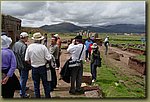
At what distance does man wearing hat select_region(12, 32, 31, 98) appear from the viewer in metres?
4.43

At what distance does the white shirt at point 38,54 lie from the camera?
4289mm

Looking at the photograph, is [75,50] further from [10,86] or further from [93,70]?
[10,86]

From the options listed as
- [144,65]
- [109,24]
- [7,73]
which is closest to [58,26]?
[109,24]

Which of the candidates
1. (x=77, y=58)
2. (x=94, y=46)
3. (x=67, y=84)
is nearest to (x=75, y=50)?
(x=77, y=58)

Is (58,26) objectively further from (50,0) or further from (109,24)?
(109,24)

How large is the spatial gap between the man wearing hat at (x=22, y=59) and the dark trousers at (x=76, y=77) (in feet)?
2.23

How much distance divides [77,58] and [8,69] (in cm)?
108

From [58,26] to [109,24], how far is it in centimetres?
77

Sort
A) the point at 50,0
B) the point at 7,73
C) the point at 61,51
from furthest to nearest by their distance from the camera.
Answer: the point at 61,51, the point at 50,0, the point at 7,73

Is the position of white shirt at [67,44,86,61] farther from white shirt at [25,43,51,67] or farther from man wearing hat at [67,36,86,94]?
white shirt at [25,43,51,67]

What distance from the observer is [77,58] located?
184 inches

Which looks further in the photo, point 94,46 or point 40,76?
point 94,46

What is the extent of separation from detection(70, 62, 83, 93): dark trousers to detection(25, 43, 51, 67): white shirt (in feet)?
1.81

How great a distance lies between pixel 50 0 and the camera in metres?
4.46
